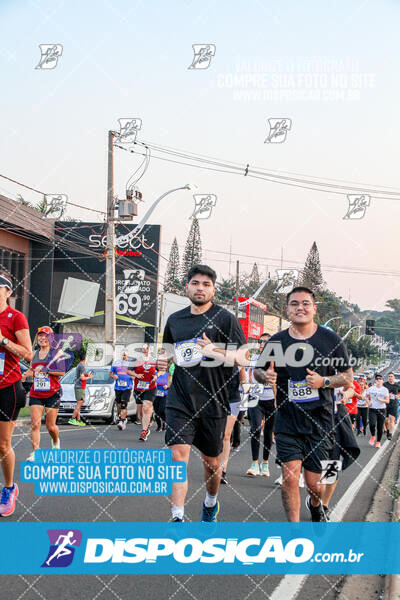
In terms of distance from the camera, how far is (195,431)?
225 inches

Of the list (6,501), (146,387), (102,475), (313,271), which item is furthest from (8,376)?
(313,271)

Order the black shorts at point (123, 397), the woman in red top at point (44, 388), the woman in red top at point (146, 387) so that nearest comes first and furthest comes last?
1. the woman in red top at point (44, 388)
2. the woman in red top at point (146, 387)
3. the black shorts at point (123, 397)

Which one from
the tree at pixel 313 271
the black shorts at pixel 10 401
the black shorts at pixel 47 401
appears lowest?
the black shorts at pixel 47 401

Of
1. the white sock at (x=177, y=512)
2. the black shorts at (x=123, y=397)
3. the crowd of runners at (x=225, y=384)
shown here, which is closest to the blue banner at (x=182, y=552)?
the white sock at (x=177, y=512)

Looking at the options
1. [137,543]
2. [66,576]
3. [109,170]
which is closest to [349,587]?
[137,543]

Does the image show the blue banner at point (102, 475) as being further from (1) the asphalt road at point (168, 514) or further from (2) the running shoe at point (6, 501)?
(2) the running shoe at point (6, 501)

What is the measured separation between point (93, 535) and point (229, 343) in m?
1.82

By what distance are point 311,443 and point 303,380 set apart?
18.6 inches

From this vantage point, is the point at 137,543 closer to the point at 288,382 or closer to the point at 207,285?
the point at 288,382

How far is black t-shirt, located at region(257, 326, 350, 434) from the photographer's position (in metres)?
5.51

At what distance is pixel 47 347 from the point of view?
9477 mm

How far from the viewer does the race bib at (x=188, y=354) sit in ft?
18.5

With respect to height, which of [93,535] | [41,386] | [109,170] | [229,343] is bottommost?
[93,535]

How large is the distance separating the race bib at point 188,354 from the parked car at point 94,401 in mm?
13061
